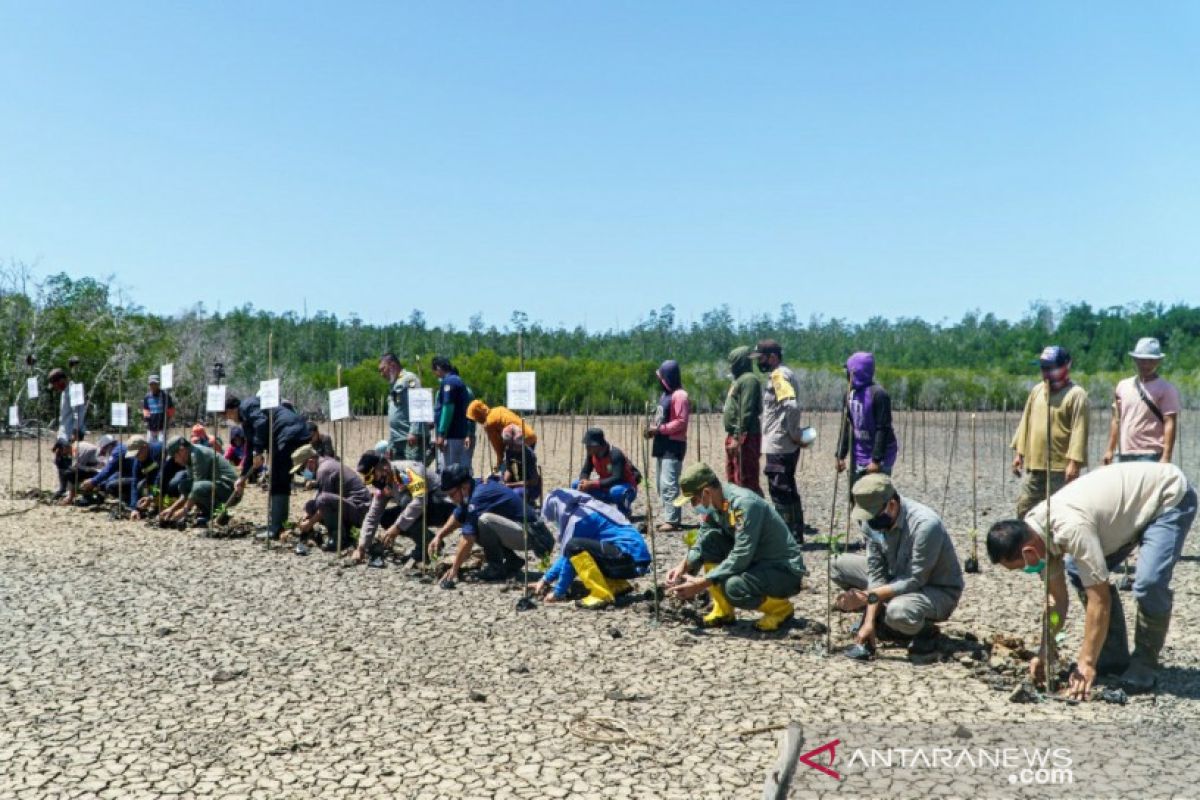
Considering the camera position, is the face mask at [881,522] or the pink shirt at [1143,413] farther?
the pink shirt at [1143,413]

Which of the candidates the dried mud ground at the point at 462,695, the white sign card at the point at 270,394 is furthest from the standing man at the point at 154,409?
the dried mud ground at the point at 462,695

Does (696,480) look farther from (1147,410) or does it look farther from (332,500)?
(332,500)

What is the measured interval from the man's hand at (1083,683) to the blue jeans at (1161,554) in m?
0.44

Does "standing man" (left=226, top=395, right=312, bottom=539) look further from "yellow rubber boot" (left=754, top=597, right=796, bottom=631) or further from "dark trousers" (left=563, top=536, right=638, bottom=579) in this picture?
"yellow rubber boot" (left=754, top=597, right=796, bottom=631)

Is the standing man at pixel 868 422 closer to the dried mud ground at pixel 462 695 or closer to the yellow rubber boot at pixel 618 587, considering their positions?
the dried mud ground at pixel 462 695

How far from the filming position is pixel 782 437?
8.20 m

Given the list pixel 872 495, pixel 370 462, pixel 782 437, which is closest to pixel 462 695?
pixel 872 495

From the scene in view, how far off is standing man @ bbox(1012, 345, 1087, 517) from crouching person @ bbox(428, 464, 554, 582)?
3366mm

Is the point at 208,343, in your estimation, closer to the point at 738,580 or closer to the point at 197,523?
the point at 197,523

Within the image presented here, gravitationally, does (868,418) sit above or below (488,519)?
above

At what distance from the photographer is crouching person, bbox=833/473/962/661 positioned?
16.8ft

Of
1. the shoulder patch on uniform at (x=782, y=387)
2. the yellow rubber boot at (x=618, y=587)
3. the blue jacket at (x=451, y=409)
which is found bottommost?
the yellow rubber boot at (x=618, y=587)

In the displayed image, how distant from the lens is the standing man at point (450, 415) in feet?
30.0

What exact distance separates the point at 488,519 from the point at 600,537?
99 centimetres
